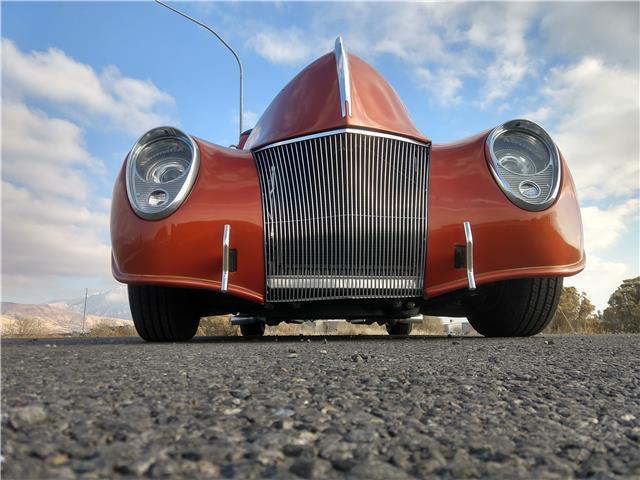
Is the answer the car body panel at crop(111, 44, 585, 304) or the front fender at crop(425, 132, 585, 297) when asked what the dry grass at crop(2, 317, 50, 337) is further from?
the front fender at crop(425, 132, 585, 297)

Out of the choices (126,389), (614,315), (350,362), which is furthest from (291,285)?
(614,315)

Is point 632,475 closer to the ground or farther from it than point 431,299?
closer to the ground

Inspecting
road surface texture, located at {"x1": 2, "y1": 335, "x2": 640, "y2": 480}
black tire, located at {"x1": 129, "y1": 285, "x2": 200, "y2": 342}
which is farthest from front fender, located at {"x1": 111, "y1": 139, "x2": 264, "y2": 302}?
road surface texture, located at {"x1": 2, "y1": 335, "x2": 640, "y2": 480}

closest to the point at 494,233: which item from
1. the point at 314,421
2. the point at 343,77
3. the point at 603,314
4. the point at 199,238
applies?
the point at 343,77

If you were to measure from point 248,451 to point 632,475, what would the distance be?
0.55 meters

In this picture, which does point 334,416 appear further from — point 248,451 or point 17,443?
point 17,443

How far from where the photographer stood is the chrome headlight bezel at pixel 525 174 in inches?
115

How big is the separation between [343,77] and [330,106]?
32 centimetres

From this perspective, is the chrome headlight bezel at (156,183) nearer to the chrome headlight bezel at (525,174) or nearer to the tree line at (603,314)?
the chrome headlight bezel at (525,174)

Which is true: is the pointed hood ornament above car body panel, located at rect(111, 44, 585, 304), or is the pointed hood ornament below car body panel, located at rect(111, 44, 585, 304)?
above

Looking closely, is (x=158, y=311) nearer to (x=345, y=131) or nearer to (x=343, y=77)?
(x=345, y=131)

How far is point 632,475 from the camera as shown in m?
0.71

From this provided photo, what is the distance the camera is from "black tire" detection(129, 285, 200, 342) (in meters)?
2.98

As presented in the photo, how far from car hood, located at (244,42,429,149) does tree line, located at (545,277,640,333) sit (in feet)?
14.2
